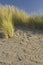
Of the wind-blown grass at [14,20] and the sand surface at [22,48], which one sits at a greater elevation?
the wind-blown grass at [14,20]

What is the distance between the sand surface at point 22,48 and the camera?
6871 millimetres

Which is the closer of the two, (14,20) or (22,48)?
(22,48)

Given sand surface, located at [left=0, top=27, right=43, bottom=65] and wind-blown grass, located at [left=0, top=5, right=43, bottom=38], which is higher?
wind-blown grass, located at [left=0, top=5, right=43, bottom=38]

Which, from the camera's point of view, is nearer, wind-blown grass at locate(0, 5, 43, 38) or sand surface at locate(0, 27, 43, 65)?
sand surface at locate(0, 27, 43, 65)

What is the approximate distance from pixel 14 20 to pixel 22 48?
7.53ft

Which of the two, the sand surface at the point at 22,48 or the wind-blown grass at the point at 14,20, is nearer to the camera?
the sand surface at the point at 22,48

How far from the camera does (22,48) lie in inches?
299

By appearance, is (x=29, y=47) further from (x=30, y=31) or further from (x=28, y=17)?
(x=28, y=17)

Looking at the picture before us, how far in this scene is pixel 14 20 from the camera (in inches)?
380

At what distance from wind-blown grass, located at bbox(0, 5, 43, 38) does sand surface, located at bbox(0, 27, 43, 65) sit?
32 centimetres

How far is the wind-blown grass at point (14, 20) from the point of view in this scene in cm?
828

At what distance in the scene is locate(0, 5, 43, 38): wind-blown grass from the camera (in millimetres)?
8281

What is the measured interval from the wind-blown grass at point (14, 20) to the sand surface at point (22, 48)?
1.06 feet

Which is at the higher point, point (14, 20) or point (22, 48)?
point (14, 20)
